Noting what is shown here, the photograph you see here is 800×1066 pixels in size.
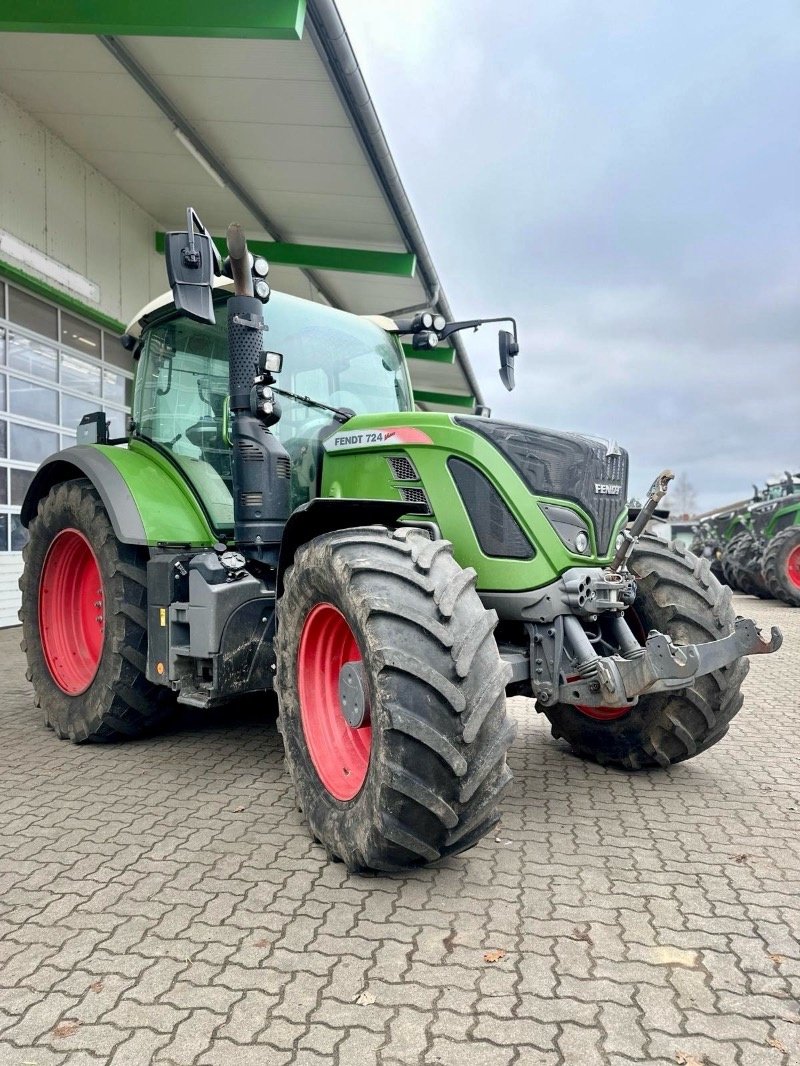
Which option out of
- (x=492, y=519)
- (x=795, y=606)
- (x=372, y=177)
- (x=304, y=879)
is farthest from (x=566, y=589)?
(x=795, y=606)

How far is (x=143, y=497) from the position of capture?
4.16m

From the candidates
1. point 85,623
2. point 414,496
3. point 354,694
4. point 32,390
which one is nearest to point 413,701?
point 354,694

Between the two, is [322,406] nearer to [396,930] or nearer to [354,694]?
[354,694]

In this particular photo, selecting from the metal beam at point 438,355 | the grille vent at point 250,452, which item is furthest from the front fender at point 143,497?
the metal beam at point 438,355

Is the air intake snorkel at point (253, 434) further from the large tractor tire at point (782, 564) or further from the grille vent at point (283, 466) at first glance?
the large tractor tire at point (782, 564)

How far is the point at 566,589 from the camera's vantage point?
3.15 metres

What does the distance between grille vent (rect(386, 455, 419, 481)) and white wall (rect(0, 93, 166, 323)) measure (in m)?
7.29

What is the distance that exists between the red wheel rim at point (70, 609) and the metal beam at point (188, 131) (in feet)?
14.3

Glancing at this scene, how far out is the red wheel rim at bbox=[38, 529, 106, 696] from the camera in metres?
4.91

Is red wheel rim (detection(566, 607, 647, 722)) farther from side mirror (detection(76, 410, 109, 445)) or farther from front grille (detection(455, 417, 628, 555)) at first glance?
side mirror (detection(76, 410, 109, 445))

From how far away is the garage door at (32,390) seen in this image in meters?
9.17

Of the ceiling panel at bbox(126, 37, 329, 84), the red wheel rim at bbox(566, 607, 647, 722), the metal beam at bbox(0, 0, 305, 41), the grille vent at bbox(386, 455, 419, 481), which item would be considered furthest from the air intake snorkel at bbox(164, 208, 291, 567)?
the ceiling panel at bbox(126, 37, 329, 84)

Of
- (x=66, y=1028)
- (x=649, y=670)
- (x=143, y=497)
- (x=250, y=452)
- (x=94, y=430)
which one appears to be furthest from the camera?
(x=94, y=430)

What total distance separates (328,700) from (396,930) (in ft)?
3.33
